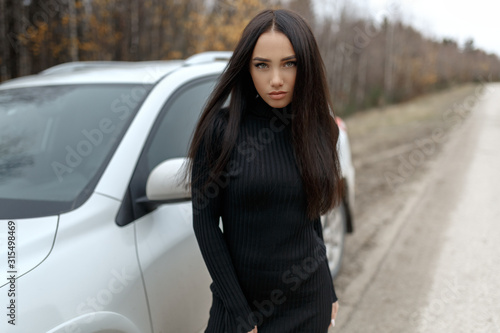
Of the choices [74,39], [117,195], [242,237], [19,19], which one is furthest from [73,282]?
[19,19]

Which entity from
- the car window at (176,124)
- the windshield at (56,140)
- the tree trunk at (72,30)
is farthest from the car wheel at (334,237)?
the tree trunk at (72,30)

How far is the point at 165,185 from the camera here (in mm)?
1788

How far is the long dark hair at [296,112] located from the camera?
54.5 inches

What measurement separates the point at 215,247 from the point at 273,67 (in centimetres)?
61

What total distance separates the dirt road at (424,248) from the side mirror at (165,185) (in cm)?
179

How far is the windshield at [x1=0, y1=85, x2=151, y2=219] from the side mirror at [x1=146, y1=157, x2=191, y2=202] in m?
0.25

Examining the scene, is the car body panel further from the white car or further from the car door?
the car door

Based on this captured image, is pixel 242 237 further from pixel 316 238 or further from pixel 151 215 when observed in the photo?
pixel 151 215

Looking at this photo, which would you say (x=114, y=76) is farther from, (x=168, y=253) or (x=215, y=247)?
(x=215, y=247)

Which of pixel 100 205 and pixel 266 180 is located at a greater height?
pixel 266 180

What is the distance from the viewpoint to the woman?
138 centimetres

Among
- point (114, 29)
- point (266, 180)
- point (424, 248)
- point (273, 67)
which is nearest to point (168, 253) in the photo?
point (266, 180)

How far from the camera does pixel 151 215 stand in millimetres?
1894

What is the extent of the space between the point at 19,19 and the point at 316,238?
814cm
